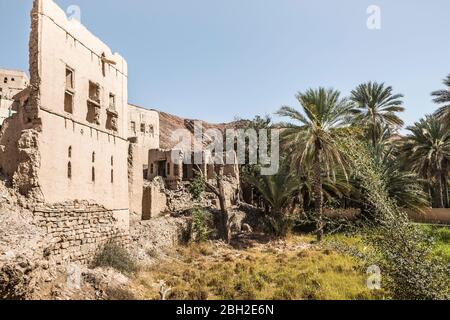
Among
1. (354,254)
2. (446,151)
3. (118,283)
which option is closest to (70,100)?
(118,283)

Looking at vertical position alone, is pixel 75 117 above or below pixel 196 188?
above

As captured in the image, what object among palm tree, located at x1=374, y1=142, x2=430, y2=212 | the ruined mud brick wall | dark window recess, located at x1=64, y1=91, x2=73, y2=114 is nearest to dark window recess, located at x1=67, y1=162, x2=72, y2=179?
the ruined mud brick wall

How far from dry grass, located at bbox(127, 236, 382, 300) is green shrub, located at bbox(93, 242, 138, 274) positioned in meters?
0.45

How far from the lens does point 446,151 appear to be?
75.7ft

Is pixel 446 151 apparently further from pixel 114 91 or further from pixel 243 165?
pixel 114 91

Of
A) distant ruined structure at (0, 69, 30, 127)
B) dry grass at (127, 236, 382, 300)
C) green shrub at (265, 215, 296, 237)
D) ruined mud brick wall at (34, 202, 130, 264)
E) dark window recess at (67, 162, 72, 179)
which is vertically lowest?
dry grass at (127, 236, 382, 300)

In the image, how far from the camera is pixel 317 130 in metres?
16.9

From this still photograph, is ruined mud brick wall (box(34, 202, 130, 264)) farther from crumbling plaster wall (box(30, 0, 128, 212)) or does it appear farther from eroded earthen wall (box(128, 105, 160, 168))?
eroded earthen wall (box(128, 105, 160, 168))

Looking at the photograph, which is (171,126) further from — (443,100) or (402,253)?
(402,253)

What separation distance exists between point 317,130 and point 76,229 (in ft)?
37.5

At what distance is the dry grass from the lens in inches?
374

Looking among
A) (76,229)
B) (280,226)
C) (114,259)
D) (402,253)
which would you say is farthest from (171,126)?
(402,253)

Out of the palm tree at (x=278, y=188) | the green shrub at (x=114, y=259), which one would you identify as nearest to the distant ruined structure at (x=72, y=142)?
the green shrub at (x=114, y=259)
